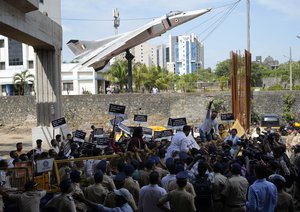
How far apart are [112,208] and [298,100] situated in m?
33.4

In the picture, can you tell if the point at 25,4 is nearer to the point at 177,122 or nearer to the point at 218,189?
the point at 177,122

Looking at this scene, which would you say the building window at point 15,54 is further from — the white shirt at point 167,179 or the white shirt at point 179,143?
the white shirt at point 167,179

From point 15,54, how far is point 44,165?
2016 inches

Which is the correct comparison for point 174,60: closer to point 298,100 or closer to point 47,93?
point 298,100

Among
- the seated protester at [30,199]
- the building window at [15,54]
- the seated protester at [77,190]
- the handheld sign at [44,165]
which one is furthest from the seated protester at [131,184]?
the building window at [15,54]

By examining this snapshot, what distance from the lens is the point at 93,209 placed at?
6.86 meters

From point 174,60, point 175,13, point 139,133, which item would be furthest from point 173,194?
point 174,60

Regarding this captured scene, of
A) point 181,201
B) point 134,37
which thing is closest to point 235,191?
point 181,201

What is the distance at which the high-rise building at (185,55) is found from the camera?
169250mm

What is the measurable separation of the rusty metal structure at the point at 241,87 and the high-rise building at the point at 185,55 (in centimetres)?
13964

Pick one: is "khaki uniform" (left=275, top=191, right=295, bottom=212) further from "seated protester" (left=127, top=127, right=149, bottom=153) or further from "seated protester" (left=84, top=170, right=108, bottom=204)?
"seated protester" (left=127, top=127, right=149, bottom=153)

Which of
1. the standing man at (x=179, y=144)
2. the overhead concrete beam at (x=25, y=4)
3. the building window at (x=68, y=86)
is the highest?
the overhead concrete beam at (x=25, y=4)

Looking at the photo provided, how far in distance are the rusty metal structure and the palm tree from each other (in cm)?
3425

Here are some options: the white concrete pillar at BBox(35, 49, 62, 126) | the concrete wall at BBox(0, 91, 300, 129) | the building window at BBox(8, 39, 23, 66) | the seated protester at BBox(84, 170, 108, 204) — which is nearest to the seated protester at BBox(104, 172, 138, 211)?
the seated protester at BBox(84, 170, 108, 204)
